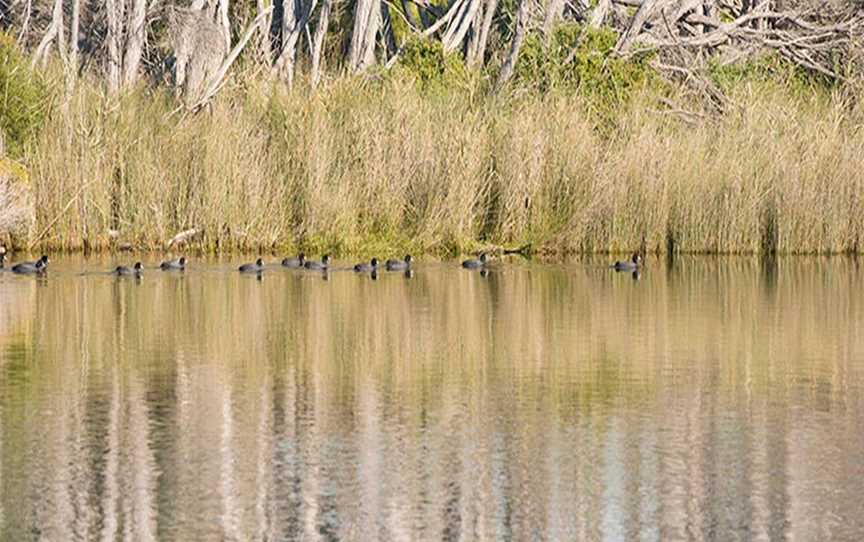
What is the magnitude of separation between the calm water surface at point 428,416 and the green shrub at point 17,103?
6.37m

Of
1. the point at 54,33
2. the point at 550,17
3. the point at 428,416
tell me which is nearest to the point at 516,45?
the point at 550,17

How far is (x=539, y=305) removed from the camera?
1864cm

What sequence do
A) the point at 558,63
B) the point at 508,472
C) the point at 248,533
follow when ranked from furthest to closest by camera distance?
1. the point at 558,63
2. the point at 508,472
3. the point at 248,533

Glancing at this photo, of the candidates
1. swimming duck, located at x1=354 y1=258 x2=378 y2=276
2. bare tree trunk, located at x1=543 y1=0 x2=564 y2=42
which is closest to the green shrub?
swimming duck, located at x1=354 y1=258 x2=378 y2=276

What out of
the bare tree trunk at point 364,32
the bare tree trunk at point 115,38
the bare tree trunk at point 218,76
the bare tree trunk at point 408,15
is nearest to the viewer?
the bare tree trunk at point 218,76

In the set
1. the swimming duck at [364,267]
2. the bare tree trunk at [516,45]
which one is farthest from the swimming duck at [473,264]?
the bare tree trunk at [516,45]

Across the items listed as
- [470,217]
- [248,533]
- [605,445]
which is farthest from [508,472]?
[470,217]

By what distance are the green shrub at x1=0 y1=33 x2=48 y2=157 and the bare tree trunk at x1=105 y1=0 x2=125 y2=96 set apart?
4384 millimetres

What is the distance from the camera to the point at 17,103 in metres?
25.5

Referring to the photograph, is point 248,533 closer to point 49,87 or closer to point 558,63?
point 49,87

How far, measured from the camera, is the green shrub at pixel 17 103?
25453mm

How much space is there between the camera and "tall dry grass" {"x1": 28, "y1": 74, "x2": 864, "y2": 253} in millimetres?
25344

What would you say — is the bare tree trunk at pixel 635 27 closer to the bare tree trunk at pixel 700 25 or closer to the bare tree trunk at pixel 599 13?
the bare tree trunk at pixel 599 13

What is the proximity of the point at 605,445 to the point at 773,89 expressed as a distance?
76.4 feet
